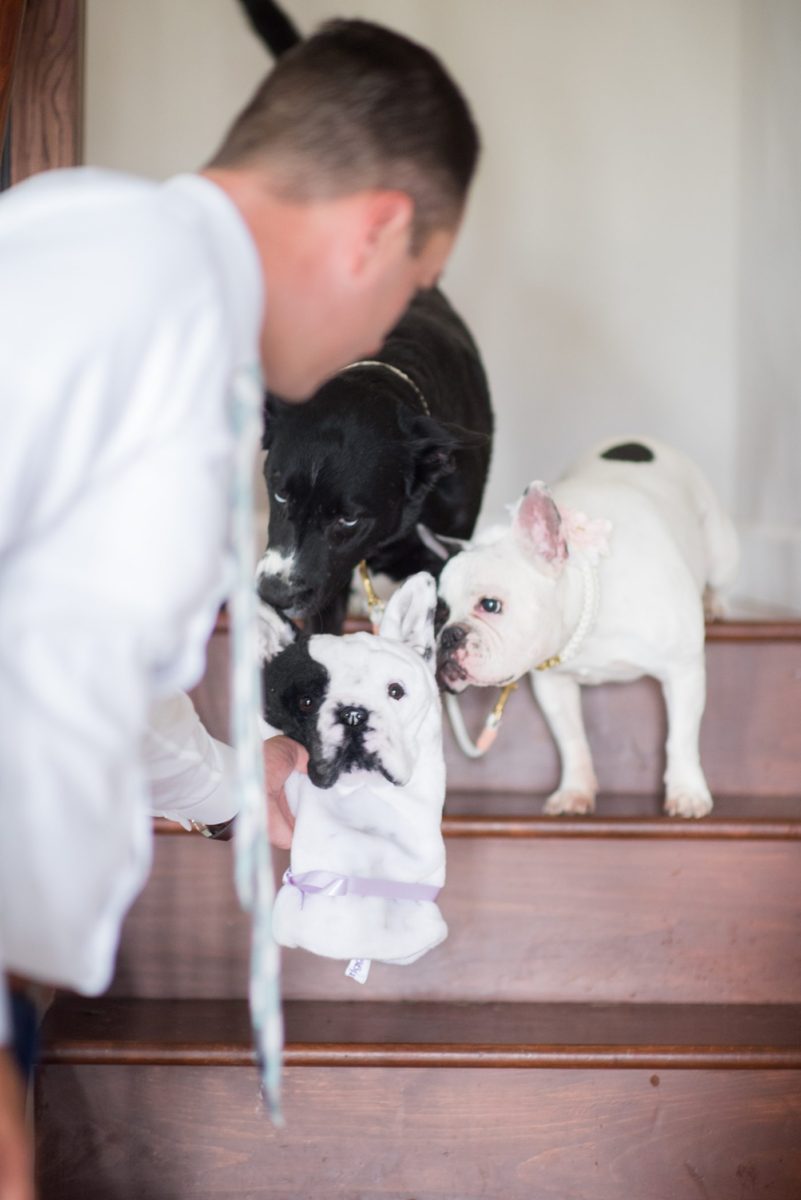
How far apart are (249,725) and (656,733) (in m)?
1.12

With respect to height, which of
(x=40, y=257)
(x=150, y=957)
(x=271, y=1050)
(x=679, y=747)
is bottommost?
(x=150, y=957)

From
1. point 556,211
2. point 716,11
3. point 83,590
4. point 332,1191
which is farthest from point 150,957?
point 716,11

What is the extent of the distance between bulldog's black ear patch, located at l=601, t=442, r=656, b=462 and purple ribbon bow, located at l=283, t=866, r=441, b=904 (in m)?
0.82

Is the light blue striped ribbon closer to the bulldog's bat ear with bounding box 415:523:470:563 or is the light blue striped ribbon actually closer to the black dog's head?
the black dog's head

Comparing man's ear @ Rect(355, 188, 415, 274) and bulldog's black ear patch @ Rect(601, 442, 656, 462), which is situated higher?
man's ear @ Rect(355, 188, 415, 274)

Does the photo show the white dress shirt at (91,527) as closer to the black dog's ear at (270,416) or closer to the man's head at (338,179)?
the man's head at (338,179)

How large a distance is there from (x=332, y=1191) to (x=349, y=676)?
58cm

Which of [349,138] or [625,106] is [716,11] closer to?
[625,106]

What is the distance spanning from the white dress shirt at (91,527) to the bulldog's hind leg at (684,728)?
3.49 feet

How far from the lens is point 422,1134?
54.1 inches

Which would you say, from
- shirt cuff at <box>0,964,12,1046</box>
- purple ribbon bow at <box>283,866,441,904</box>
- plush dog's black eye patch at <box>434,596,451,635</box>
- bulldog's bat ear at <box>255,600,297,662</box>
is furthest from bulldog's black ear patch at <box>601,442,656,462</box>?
shirt cuff at <box>0,964,12,1046</box>

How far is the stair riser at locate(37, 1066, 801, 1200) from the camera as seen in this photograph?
136 centimetres

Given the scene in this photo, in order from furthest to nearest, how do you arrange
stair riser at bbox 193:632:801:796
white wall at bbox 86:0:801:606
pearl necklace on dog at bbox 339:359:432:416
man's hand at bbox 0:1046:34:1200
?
white wall at bbox 86:0:801:606, pearl necklace on dog at bbox 339:359:432:416, stair riser at bbox 193:632:801:796, man's hand at bbox 0:1046:34:1200

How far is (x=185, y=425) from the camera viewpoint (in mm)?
622
